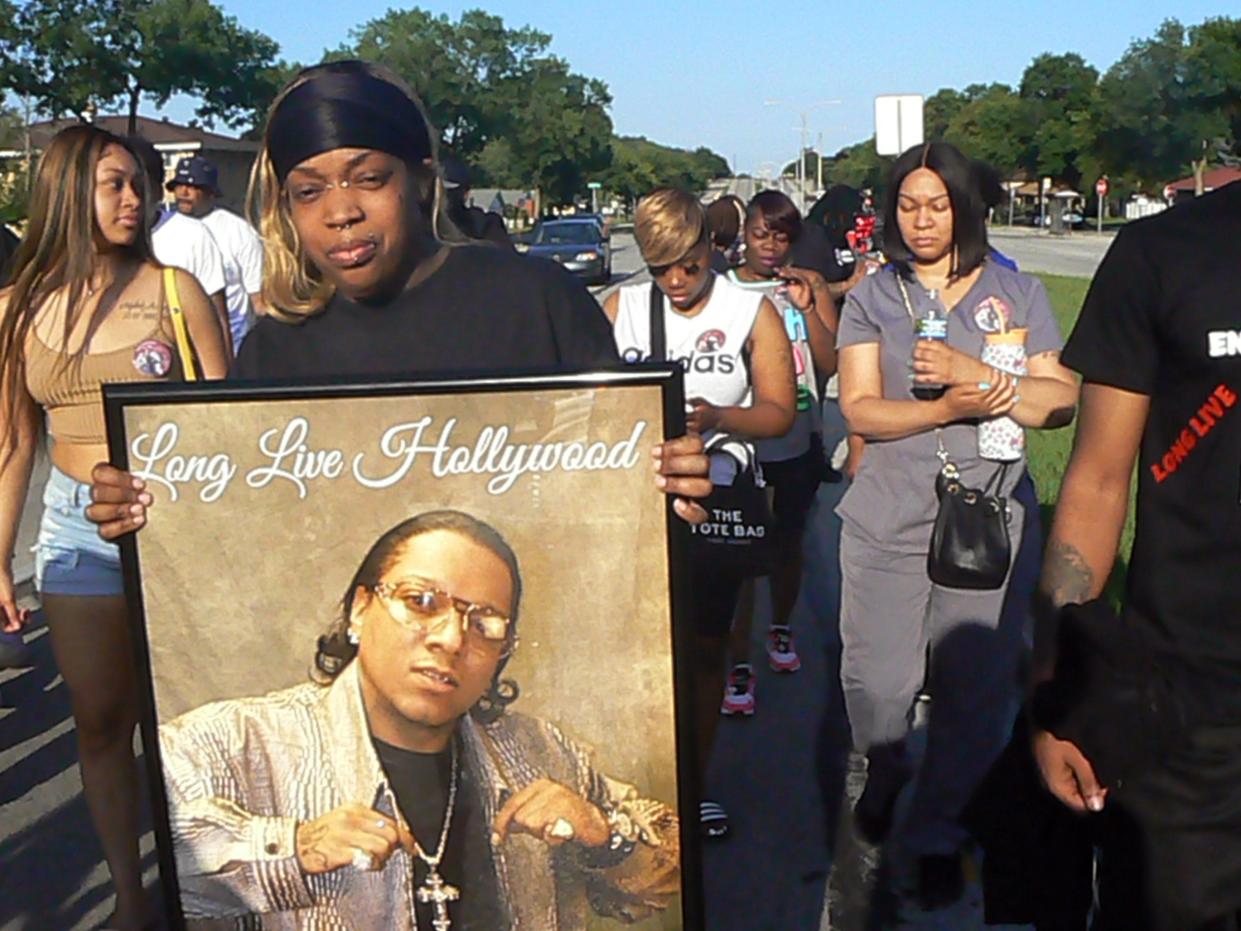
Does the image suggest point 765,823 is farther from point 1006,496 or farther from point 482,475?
point 482,475

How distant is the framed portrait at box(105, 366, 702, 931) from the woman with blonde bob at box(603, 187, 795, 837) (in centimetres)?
232

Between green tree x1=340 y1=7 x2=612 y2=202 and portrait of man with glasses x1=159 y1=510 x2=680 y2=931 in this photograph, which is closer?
portrait of man with glasses x1=159 y1=510 x2=680 y2=931

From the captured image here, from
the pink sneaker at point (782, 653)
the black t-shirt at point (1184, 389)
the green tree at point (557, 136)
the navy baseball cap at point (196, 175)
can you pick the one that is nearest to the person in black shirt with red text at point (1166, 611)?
the black t-shirt at point (1184, 389)

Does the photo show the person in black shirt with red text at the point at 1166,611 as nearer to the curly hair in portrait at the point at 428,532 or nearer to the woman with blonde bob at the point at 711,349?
the curly hair in portrait at the point at 428,532

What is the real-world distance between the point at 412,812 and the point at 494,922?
0.69ft

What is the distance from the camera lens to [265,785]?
222 centimetres

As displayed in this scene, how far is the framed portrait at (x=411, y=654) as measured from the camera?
2.17m

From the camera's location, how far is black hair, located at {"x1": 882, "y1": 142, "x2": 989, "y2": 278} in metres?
4.34

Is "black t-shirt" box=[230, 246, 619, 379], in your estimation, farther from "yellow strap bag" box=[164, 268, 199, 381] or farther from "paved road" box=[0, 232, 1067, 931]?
"paved road" box=[0, 232, 1067, 931]

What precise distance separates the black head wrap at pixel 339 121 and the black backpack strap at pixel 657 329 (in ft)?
7.45

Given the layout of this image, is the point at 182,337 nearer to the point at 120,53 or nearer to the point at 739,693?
the point at 739,693

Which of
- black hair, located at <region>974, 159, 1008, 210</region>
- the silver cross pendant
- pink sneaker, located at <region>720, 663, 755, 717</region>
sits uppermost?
black hair, located at <region>974, 159, 1008, 210</region>

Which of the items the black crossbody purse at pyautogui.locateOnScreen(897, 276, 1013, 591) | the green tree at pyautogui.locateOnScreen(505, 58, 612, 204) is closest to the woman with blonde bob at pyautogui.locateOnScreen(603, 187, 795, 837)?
the black crossbody purse at pyautogui.locateOnScreen(897, 276, 1013, 591)

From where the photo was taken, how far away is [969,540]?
4.11 m
